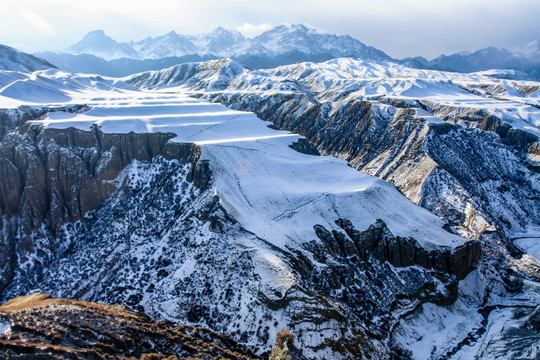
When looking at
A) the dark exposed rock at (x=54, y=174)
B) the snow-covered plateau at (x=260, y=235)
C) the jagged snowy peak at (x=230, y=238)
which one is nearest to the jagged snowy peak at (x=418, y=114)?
the snow-covered plateau at (x=260, y=235)

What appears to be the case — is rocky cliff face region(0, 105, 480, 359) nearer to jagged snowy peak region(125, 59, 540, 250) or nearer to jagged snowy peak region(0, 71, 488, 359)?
jagged snowy peak region(0, 71, 488, 359)

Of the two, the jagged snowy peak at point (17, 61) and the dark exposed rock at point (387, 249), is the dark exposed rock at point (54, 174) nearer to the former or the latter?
the dark exposed rock at point (387, 249)

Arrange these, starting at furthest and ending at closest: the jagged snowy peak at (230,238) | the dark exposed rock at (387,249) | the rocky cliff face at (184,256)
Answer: the dark exposed rock at (387,249)
the jagged snowy peak at (230,238)
the rocky cliff face at (184,256)

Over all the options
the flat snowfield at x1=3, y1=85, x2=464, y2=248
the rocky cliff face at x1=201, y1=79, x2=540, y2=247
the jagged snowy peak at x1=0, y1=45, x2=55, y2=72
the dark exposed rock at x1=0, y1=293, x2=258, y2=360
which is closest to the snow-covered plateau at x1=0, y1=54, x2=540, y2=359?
the flat snowfield at x1=3, y1=85, x2=464, y2=248

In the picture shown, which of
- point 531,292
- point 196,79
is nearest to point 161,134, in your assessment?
point 531,292

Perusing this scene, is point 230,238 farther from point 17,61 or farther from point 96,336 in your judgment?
point 17,61

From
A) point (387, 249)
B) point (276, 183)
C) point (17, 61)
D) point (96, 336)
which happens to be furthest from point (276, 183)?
point (17, 61)
